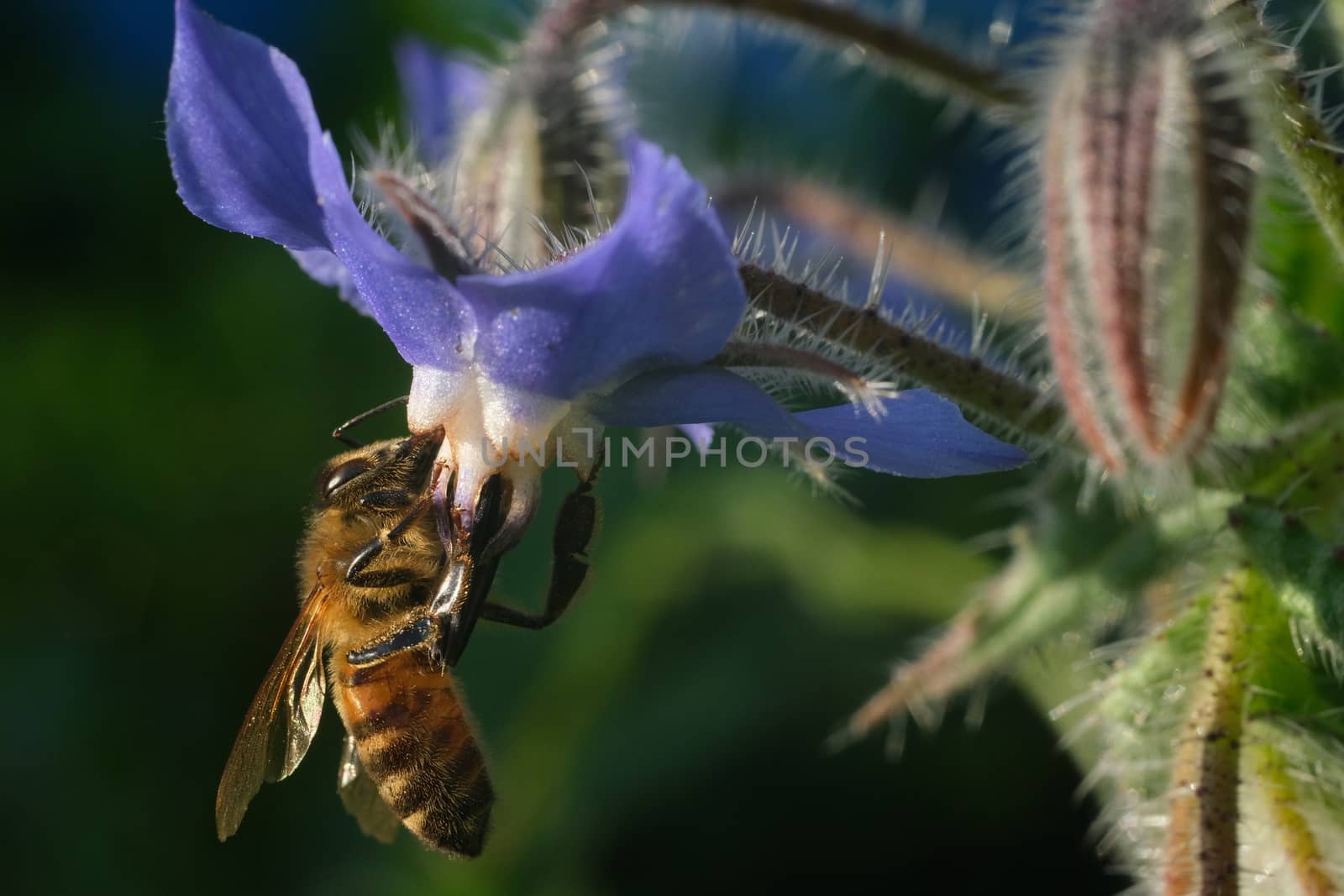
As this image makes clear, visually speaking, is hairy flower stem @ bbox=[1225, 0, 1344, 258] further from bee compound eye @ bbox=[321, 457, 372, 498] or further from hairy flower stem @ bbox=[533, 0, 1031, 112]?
bee compound eye @ bbox=[321, 457, 372, 498]

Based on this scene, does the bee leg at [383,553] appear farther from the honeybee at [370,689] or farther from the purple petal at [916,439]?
the purple petal at [916,439]

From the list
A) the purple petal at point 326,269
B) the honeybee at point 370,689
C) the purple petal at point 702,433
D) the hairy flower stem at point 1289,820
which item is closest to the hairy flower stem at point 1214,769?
the hairy flower stem at point 1289,820

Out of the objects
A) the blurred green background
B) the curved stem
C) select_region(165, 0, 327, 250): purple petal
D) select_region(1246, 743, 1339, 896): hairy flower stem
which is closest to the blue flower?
select_region(165, 0, 327, 250): purple petal

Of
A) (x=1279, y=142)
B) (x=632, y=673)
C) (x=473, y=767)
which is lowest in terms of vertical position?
(x=632, y=673)

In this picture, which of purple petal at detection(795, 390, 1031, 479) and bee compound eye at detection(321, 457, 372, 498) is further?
bee compound eye at detection(321, 457, 372, 498)

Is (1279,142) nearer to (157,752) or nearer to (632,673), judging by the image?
(632,673)

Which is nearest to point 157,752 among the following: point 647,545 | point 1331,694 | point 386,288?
point 647,545
